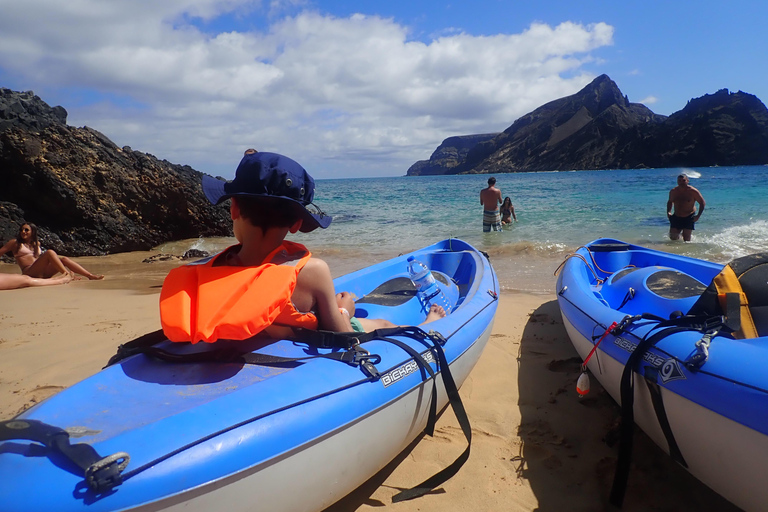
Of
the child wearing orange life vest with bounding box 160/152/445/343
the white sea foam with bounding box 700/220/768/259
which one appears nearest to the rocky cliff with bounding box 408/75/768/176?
the white sea foam with bounding box 700/220/768/259

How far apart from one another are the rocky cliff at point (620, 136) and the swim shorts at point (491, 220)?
56.5m

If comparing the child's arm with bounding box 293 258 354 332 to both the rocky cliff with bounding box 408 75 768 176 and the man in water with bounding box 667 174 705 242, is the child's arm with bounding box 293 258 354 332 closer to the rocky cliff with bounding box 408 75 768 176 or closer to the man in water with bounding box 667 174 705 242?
the man in water with bounding box 667 174 705 242

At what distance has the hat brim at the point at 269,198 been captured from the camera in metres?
1.82

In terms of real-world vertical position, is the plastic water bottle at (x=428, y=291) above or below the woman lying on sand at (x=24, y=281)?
above

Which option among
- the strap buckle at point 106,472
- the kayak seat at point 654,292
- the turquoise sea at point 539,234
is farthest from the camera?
the turquoise sea at point 539,234

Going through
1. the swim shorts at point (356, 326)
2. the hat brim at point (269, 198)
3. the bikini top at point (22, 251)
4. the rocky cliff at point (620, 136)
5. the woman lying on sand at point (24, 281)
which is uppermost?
the rocky cliff at point (620, 136)

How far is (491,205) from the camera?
10359 mm

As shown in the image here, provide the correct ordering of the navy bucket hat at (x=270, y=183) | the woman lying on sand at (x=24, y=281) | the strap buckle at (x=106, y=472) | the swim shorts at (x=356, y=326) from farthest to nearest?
the woman lying on sand at (x=24, y=281) → the swim shorts at (x=356, y=326) → the navy bucket hat at (x=270, y=183) → the strap buckle at (x=106, y=472)

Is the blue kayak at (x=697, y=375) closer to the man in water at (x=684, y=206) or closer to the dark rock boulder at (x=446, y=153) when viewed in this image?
the man in water at (x=684, y=206)

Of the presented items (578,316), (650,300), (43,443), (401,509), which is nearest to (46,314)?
(43,443)

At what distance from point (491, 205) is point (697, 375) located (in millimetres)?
8773

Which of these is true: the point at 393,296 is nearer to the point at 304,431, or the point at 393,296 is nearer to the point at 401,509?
the point at 401,509

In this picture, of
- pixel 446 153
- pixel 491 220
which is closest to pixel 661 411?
pixel 491 220

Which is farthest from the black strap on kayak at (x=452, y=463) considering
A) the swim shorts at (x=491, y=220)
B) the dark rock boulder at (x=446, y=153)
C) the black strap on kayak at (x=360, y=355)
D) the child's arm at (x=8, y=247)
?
the dark rock boulder at (x=446, y=153)
